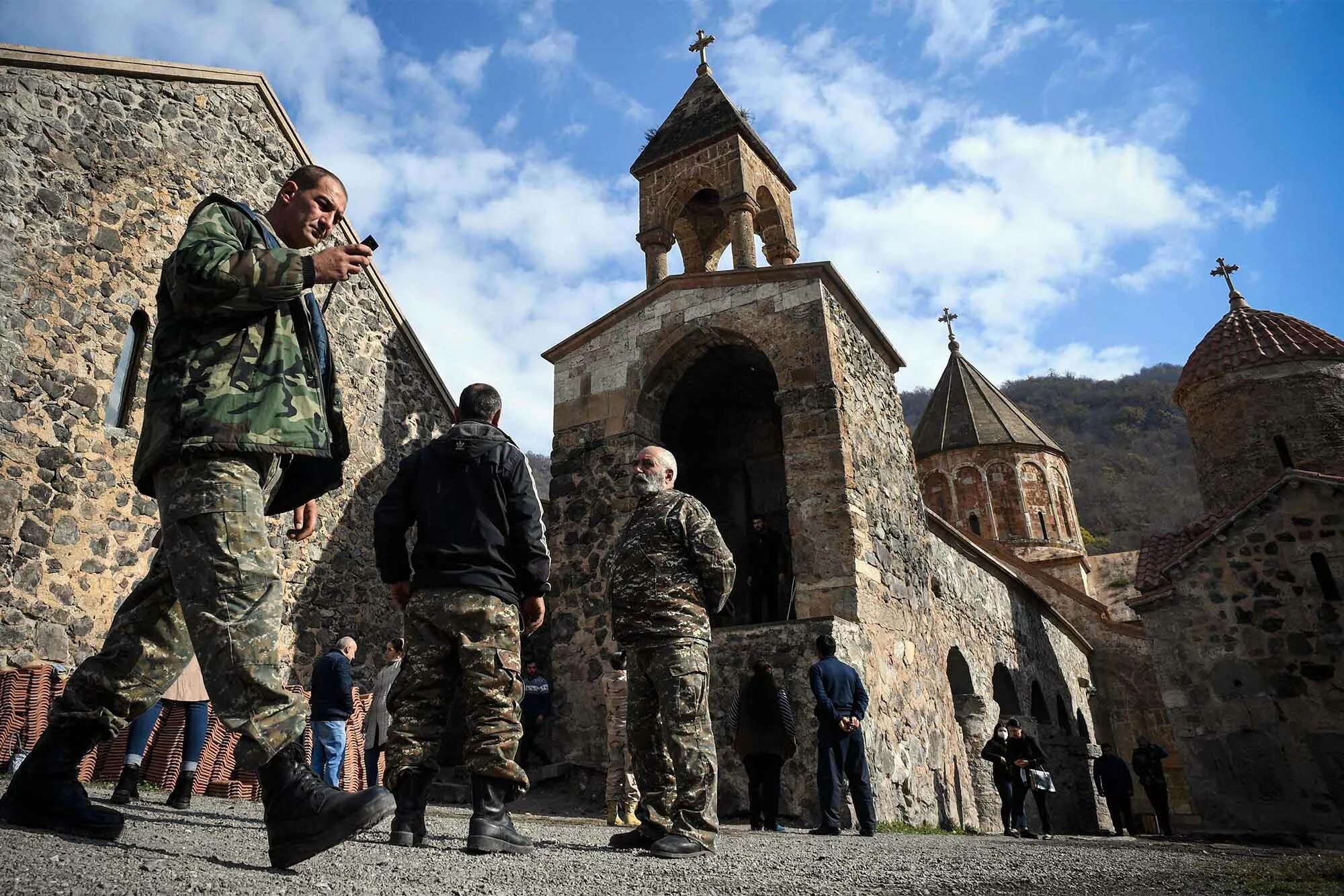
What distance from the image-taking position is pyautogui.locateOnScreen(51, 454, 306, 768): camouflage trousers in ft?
6.96

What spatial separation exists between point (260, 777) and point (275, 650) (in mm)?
A: 314

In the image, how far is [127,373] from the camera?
7.81 metres

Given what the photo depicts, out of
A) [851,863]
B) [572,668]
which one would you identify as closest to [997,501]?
[572,668]

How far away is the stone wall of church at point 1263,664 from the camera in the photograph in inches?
396

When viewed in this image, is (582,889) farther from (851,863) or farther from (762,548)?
(762,548)

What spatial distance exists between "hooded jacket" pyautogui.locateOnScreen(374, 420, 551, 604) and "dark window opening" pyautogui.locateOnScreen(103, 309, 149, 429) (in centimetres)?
546

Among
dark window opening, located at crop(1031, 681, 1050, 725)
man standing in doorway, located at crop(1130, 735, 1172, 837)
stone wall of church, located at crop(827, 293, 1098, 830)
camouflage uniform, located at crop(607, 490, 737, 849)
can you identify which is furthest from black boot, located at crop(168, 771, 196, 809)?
dark window opening, located at crop(1031, 681, 1050, 725)

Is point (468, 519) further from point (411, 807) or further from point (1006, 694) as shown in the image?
point (1006, 694)

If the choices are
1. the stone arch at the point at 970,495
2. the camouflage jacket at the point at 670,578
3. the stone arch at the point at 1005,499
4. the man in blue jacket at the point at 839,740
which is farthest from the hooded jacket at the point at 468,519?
the stone arch at the point at 1005,499

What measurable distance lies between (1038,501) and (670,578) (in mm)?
22728

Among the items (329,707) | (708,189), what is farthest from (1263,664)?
(329,707)

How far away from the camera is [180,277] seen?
2.44 metres

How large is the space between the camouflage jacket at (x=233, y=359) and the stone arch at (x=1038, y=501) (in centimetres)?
2406

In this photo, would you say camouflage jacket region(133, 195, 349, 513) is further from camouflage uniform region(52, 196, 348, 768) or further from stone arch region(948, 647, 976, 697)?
stone arch region(948, 647, 976, 697)
